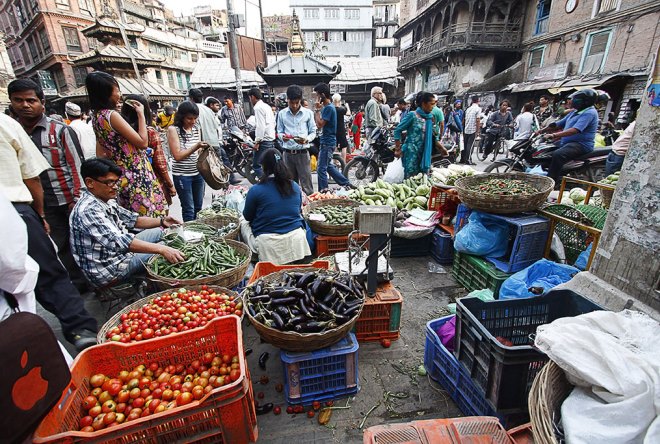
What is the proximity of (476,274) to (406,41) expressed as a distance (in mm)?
36114

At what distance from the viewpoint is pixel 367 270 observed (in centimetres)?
285

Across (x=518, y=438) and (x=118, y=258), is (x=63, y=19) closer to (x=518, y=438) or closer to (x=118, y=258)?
(x=118, y=258)

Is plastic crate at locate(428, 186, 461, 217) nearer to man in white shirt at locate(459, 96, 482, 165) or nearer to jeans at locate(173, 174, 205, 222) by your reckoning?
jeans at locate(173, 174, 205, 222)

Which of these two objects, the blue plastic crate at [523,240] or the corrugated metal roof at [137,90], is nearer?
the blue plastic crate at [523,240]

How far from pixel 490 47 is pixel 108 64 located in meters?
22.9

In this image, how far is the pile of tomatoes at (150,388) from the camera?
1.82 m

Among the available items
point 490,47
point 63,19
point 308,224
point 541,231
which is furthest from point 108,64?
point 490,47

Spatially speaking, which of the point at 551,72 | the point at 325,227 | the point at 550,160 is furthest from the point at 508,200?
the point at 551,72

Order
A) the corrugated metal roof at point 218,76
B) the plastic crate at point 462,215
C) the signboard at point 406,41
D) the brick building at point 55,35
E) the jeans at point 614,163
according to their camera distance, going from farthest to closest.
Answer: the signboard at point 406,41 → the corrugated metal roof at point 218,76 → the brick building at point 55,35 → the jeans at point 614,163 → the plastic crate at point 462,215

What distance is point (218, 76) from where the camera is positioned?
30.3 meters

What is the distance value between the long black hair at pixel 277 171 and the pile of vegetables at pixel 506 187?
7.34ft

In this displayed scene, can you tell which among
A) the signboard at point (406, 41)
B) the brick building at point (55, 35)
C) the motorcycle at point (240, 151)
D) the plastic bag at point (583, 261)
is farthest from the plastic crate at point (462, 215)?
the signboard at point (406, 41)

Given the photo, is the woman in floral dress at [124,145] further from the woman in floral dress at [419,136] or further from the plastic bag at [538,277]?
the woman in floral dress at [419,136]

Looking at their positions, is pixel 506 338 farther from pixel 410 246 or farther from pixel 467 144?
pixel 467 144
